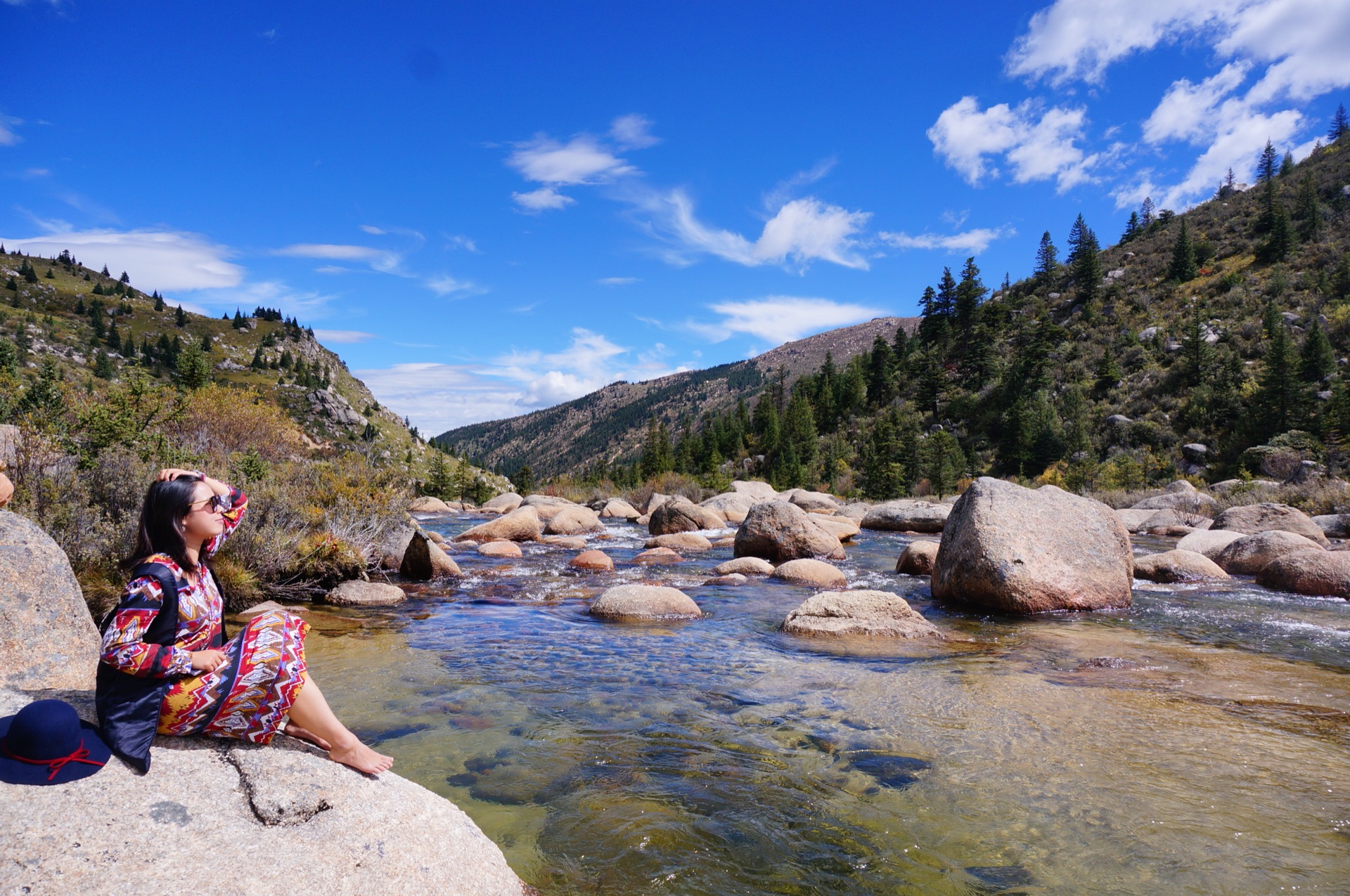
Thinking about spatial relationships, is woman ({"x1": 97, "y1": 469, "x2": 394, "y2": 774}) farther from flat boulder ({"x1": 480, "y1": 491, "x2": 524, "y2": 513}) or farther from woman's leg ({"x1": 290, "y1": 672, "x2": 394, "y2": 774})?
flat boulder ({"x1": 480, "y1": 491, "x2": 524, "y2": 513})

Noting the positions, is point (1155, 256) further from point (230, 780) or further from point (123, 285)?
point (123, 285)

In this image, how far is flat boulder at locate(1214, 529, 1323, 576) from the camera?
523 inches

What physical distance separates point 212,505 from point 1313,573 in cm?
1580

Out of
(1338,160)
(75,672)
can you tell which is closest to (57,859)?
(75,672)

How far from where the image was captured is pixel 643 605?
→ 411 inches

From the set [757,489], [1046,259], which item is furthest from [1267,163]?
[757,489]

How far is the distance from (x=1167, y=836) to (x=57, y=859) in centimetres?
512

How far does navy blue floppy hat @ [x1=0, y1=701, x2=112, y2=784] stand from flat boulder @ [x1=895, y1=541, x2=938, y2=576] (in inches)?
577

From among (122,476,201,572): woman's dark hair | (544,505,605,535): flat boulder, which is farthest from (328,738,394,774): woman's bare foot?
(544,505,605,535): flat boulder

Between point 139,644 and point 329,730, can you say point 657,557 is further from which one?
point 139,644

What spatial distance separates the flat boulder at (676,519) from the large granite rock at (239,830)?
70.7ft

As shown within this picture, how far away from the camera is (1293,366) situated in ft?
113

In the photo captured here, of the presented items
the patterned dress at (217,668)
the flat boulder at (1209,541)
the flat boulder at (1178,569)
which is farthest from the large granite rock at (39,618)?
the flat boulder at (1209,541)

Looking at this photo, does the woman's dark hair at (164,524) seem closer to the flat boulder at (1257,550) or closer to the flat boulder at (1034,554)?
the flat boulder at (1034,554)
